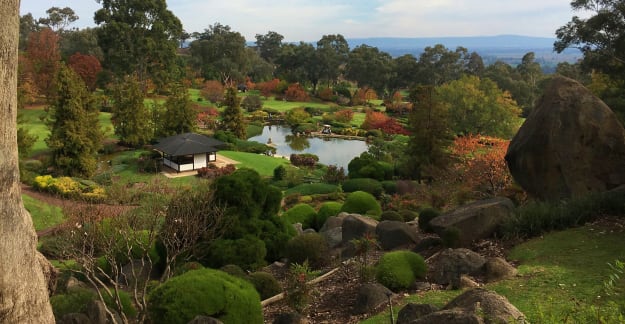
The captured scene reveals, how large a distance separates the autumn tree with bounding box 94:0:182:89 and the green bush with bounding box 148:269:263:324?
48.3 m

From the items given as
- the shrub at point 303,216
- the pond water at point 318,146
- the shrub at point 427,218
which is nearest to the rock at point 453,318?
the shrub at point 427,218

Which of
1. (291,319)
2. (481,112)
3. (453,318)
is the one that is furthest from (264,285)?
(481,112)

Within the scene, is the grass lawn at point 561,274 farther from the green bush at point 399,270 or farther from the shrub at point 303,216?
the shrub at point 303,216

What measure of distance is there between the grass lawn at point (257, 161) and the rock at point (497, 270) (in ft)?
80.4

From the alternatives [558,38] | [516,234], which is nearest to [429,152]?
[558,38]

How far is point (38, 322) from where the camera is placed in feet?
18.1

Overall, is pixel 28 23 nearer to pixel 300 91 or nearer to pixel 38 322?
pixel 300 91

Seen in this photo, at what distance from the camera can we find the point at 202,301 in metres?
7.86

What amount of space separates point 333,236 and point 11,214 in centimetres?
1136

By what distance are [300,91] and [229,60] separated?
43.8 feet

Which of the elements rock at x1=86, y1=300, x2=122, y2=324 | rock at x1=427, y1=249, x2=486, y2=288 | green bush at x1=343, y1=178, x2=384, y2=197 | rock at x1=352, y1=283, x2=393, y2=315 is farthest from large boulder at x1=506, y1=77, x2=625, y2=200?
green bush at x1=343, y1=178, x2=384, y2=197

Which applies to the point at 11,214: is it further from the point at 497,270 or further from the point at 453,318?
the point at 497,270

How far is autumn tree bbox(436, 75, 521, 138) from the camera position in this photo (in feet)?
125

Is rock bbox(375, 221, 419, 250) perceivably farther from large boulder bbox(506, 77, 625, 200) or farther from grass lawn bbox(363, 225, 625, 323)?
large boulder bbox(506, 77, 625, 200)
